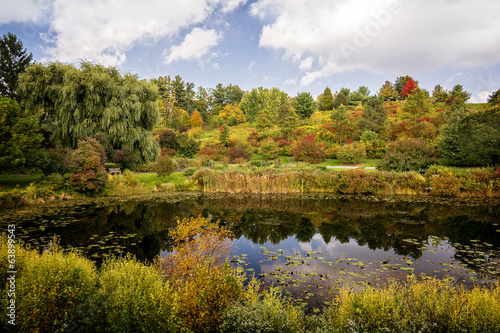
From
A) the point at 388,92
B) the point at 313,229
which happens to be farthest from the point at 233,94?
the point at 313,229

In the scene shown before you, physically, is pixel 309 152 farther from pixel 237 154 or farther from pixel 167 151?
pixel 167 151

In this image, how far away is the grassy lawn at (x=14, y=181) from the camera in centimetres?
1702

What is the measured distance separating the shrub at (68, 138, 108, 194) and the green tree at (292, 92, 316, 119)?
4543cm

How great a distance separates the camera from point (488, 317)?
399 centimetres

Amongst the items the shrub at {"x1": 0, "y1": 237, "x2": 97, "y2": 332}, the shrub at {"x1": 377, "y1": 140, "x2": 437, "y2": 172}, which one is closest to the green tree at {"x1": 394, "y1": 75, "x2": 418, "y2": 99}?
the shrub at {"x1": 377, "y1": 140, "x2": 437, "y2": 172}

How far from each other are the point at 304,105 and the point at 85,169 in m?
47.4

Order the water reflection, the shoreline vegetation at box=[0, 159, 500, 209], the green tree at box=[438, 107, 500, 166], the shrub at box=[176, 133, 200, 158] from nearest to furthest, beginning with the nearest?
the water reflection → the shoreline vegetation at box=[0, 159, 500, 209] → the green tree at box=[438, 107, 500, 166] → the shrub at box=[176, 133, 200, 158]

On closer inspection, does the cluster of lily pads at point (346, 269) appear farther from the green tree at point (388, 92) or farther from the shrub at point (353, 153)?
the green tree at point (388, 92)

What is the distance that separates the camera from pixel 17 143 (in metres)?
15.5

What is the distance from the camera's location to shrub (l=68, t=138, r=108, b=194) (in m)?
15.9

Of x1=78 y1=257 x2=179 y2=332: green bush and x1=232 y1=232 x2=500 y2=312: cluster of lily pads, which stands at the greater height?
x1=78 y1=257 x2=179 y2=332: green bush

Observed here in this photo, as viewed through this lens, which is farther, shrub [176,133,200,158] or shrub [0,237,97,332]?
shrub [176,133,200,158]

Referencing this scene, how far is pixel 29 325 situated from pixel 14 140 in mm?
16112

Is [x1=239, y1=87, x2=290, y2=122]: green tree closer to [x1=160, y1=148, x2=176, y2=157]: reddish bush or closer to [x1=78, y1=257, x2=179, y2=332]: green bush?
[x1=160, y1=148, x2=176, y2=157]: reddish bush
